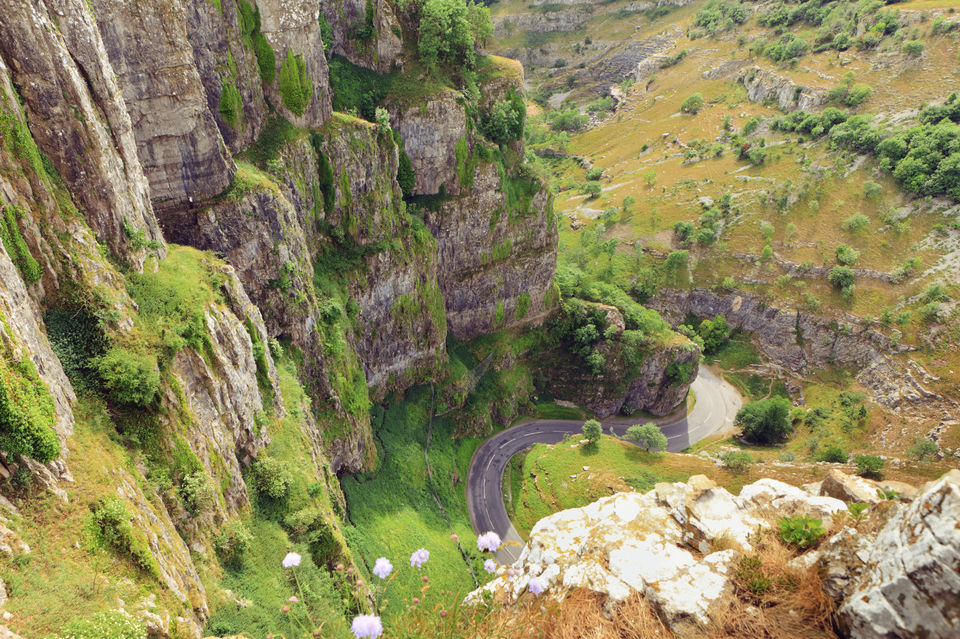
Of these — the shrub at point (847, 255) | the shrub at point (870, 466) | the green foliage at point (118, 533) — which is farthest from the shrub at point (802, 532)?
the shrub at point (847, 255)

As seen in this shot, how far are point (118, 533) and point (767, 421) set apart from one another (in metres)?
86.0

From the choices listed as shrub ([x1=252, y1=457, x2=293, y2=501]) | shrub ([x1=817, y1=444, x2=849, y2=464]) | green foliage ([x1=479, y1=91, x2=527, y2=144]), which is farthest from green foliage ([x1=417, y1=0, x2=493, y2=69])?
shrub ([x1=817, y1=444, x2=849, y2=464])

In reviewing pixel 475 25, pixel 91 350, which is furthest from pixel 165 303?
pixel 475 25

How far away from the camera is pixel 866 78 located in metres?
112

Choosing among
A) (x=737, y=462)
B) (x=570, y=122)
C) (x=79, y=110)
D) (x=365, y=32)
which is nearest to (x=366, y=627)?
(x=79, y=110)

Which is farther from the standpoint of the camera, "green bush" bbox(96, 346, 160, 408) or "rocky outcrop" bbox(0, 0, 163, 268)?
"rocky outcrop" bbox(0, 0, 163, 268)

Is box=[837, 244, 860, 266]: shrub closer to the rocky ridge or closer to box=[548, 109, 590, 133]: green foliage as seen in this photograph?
box=[548, 109, 590, 133]: green foliage

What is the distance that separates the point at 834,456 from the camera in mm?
64375

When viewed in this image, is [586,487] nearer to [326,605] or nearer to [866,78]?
[326,605]

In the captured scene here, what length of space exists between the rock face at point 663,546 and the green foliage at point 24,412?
1386cm

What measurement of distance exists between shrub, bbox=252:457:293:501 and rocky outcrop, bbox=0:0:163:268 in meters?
12.7

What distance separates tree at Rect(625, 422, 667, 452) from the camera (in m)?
67.1

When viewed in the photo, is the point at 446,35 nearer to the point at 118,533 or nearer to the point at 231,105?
the point at 231,105

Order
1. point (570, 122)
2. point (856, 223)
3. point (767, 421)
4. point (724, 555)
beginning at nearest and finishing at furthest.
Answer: point (724, 555)
point (767, 421)
point (856, 223)
point (570, 122)
